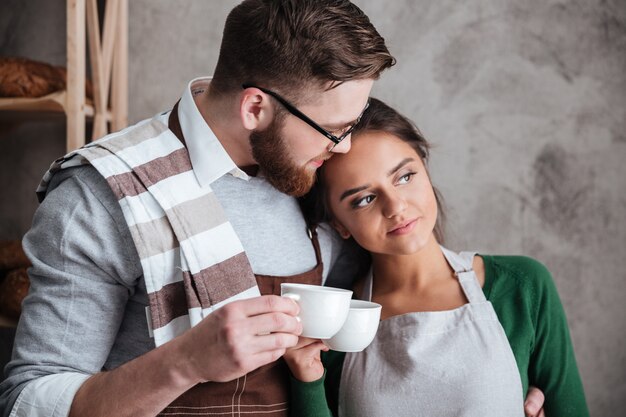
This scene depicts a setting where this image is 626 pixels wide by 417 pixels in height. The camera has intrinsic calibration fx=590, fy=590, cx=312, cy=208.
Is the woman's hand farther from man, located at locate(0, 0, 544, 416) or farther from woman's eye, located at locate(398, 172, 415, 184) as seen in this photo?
woman's eye, located at locate(398, 172, 415, 184)

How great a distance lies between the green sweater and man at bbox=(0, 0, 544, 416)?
320mm

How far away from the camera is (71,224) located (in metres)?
1.09

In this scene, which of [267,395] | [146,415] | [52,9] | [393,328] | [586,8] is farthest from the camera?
[52,9]

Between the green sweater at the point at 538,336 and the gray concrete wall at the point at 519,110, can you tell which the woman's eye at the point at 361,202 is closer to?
the green sweater at the point at 538,336

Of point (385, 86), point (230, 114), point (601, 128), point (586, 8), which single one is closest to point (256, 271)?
point (230, 114)

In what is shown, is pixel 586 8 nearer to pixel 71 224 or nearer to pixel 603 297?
pixel 603 297

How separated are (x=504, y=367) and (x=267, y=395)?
51cm

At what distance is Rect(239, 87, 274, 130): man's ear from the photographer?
123 centimetres

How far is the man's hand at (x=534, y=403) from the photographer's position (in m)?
1.30

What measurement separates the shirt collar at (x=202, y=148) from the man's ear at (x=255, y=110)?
0.26ft

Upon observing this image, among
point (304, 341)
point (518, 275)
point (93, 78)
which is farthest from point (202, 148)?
point (518, 275)

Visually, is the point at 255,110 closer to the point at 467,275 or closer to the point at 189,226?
the point at 189,226

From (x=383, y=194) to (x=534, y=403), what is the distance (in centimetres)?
57

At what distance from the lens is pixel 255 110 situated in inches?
49.1
